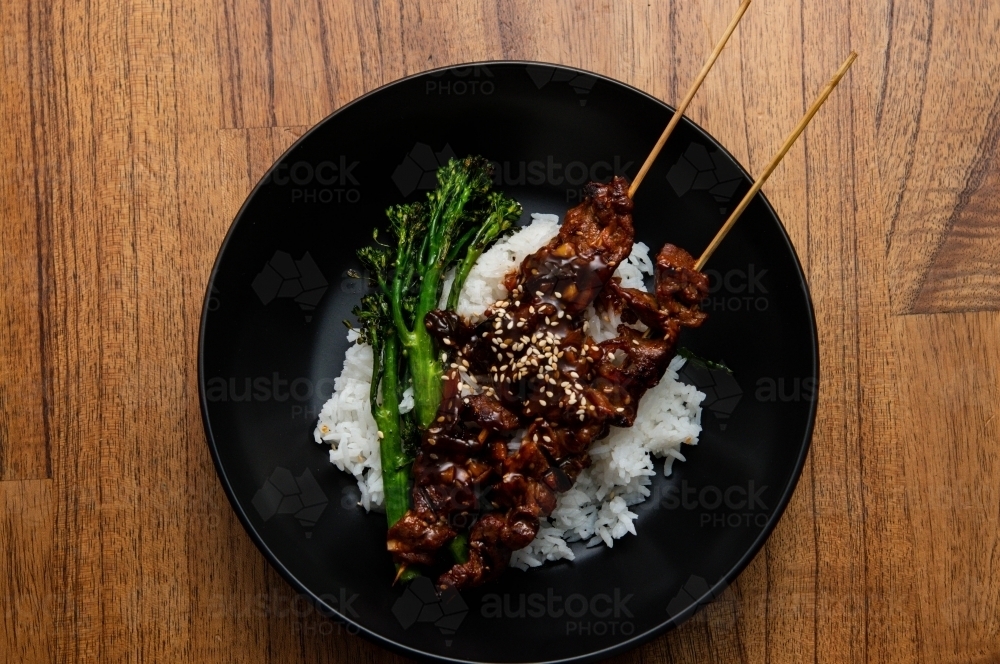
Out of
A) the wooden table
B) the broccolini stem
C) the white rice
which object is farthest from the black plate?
the wooden table

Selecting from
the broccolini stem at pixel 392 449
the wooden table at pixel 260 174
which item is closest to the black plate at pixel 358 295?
the broccolini stem at pixel 392 449

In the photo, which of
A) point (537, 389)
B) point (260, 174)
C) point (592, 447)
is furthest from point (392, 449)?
point (260, 174)

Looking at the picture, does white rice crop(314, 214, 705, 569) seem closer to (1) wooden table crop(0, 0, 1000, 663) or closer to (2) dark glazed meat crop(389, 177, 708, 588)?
(2) dark glazed meat crop(389, 177, 708, 588)

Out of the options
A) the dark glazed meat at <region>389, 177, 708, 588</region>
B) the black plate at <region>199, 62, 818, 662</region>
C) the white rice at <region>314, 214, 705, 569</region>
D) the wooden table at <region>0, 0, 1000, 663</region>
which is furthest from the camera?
the wooden table at <region>0, 0, 1000, 663</region>

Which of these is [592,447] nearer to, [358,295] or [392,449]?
[392,449]

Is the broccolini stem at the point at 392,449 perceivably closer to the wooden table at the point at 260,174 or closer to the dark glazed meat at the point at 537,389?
the dark glazed meat at the point at 537,389

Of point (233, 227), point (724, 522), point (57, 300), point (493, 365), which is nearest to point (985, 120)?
point (724, 522)

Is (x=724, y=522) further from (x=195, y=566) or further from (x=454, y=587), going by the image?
(x=195, y=566)

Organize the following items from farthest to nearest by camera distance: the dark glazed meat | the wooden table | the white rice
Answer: the wooden table < the white rice < the dark glazed meat
